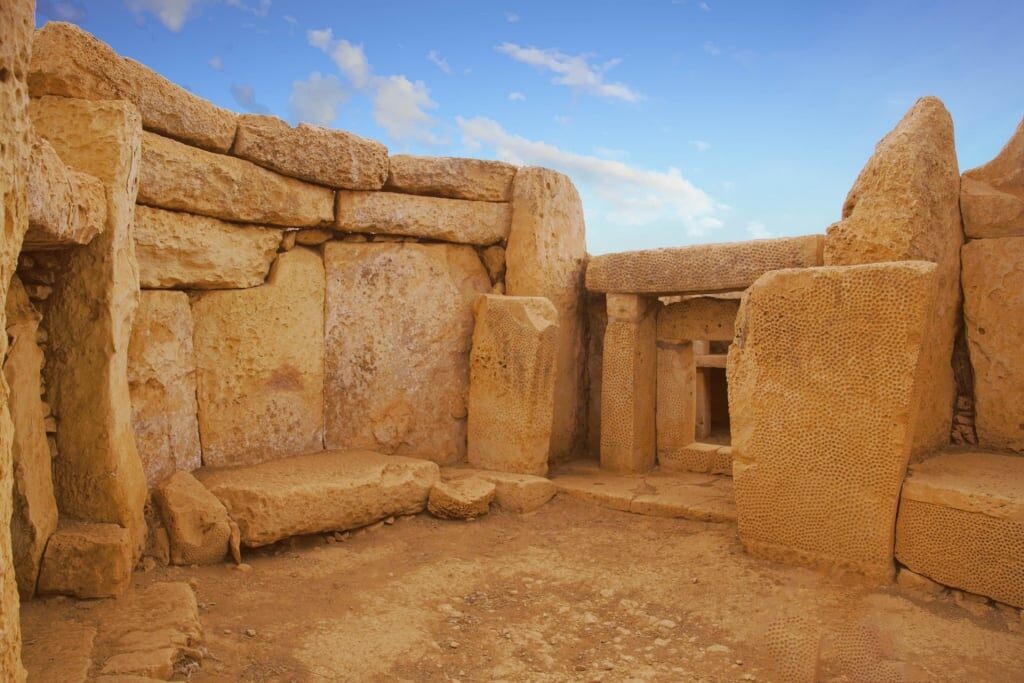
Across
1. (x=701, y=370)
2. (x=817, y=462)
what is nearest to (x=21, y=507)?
(x=817, y=462)

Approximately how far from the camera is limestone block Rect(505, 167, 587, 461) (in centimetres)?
510

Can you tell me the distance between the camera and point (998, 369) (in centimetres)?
379

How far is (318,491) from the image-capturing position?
3811 millimetres

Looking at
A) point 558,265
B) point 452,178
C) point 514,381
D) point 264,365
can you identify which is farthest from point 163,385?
point 558,265

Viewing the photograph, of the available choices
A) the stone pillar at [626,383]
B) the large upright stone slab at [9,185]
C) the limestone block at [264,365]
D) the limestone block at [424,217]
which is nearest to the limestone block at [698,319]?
the stone pillar at [626,383]

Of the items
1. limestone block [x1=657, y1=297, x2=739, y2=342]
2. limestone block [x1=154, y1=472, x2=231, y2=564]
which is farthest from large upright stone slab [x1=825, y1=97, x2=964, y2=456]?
limestone block [x1=154, y1=472, x2=231, y2=564]

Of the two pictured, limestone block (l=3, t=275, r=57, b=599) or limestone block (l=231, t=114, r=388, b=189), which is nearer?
limestone block (l=3, t=275, r=57, b=599)

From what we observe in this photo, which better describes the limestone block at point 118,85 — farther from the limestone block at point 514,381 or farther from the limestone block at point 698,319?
the limestone block at point 698,319

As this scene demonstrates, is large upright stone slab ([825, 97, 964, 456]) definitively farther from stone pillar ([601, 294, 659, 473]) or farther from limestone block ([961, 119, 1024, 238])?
stone pillar ([601, 294, 659, 473])

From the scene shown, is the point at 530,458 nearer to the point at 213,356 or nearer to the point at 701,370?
the point at 213,356

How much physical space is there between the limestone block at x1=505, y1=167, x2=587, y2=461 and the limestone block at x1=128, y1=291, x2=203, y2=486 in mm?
2214

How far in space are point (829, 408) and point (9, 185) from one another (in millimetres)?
3102

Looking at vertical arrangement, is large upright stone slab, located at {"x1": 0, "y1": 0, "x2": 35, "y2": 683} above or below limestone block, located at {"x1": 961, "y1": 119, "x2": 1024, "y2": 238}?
below

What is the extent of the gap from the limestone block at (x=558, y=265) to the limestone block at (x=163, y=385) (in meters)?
2.21
